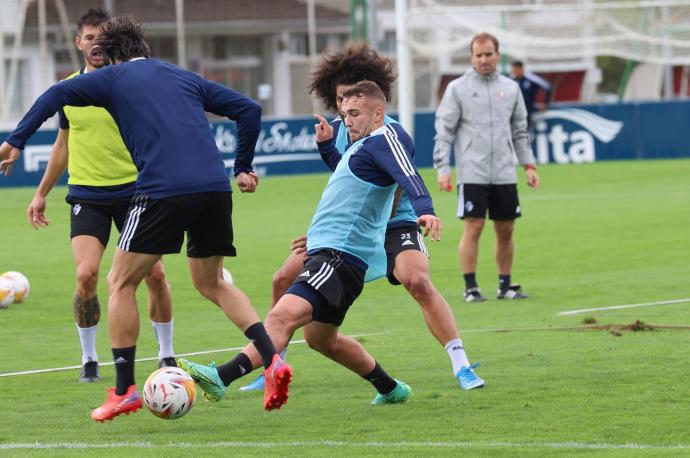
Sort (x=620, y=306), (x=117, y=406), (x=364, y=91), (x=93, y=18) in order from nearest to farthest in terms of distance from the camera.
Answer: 1. (x=117, y=406)
2. (x=364, y=91)
3. (x=93, y=18)
4. (x=620, y=306)

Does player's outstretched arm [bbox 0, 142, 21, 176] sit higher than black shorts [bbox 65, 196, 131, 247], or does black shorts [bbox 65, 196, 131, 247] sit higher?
player's outstretched arm [bbox 0, 142, 21, 176]

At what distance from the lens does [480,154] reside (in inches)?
484

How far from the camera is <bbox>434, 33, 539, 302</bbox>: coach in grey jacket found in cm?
1227

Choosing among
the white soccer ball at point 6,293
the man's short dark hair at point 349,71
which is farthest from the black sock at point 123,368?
the white soccer ball at point 6,293

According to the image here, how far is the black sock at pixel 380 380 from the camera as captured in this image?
744cm

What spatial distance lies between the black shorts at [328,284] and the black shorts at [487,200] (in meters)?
5.17

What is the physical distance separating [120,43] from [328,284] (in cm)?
165

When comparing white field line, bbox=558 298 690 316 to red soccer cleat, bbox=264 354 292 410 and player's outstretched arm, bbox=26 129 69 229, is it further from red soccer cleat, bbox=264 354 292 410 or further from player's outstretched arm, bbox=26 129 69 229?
red soccer cleat, bbox=264 354 292 410

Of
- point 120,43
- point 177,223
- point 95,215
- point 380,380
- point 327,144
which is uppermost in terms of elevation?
point 120,43

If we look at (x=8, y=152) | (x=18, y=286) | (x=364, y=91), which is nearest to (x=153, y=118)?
(x=8, y=152)

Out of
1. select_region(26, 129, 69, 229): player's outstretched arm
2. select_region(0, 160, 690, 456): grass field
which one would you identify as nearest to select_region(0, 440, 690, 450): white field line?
select_region(0, 160, 690, 456): grass field

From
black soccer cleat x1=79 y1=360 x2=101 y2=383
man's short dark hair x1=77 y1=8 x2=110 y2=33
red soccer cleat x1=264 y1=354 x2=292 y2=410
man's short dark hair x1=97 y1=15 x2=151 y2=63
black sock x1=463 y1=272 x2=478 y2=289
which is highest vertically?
man's short dark hair x1=77 y1=8 x2=110 y2=33

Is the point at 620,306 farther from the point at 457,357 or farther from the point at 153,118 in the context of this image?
the point at 153,118

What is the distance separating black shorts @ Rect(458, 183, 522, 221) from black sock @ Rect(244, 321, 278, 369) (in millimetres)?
5373
